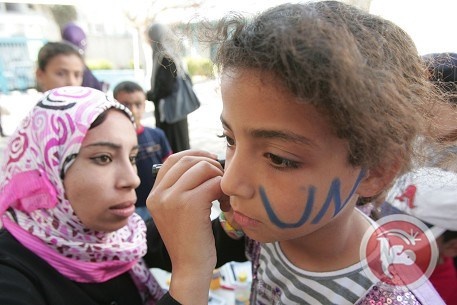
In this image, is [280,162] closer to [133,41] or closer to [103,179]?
[103,179]

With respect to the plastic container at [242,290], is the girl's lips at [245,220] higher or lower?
higher

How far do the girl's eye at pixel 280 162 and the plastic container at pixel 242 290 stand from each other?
109 cm

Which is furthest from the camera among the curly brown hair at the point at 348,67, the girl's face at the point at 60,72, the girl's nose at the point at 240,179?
the girl's face at the point at 60,72

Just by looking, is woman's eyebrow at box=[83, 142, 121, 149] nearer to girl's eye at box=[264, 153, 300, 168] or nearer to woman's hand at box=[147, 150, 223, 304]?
woman's hand at box=[147, 150, 223, 304]

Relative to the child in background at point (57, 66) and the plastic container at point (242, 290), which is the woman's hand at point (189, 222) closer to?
the plastic container at point (242, 290)

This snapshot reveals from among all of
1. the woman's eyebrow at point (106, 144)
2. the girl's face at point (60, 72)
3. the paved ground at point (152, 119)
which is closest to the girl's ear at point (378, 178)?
the woman's eyebrow at point (106, 144)

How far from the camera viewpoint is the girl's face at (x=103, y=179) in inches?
42.1

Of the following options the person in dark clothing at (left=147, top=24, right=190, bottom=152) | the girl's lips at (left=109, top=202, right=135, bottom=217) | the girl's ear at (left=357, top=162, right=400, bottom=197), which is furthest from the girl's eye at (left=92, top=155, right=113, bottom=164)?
the person in dark clothing at (left=147, top=24, right=190, bottom=152)

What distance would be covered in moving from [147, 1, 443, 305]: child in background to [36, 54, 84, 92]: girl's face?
7.59ft

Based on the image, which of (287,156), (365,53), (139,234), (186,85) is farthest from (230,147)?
(186,85)

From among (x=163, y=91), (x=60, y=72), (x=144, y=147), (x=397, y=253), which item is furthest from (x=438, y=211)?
(x=163, y=91)

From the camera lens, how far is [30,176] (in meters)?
1.10

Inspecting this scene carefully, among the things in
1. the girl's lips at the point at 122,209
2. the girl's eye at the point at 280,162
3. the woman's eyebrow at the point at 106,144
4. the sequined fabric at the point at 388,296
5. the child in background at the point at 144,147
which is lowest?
the child in background at the point at 144,147

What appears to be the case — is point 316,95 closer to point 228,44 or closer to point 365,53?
point 365,53
